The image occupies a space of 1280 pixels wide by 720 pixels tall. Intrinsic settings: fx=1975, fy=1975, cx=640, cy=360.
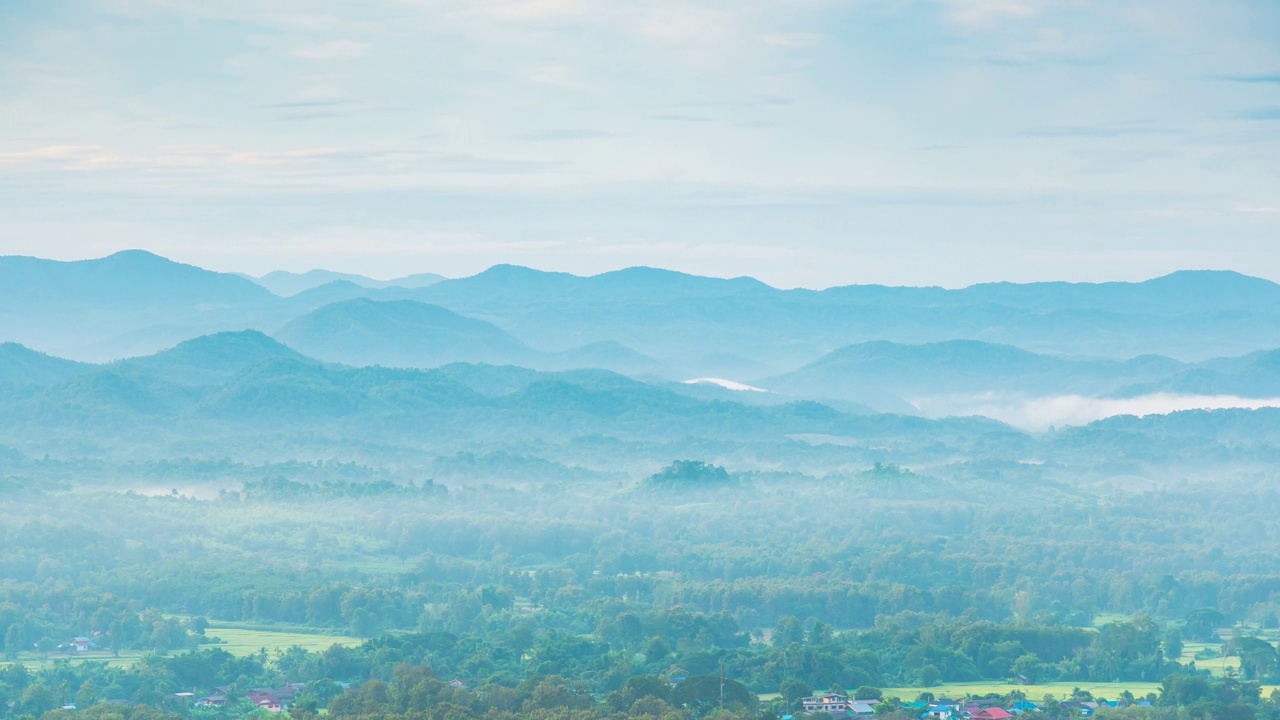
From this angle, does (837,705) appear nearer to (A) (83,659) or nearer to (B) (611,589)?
(A) (83,659)

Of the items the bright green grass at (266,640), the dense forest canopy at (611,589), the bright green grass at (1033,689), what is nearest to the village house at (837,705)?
the dense forest canopy at (611,589)

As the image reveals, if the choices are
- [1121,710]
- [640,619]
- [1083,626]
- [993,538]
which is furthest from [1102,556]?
[1121,710]

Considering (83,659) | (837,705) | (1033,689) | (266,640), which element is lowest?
(266,640)

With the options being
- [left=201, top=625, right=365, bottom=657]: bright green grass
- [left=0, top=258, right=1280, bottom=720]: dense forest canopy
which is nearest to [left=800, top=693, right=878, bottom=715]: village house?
[left=0, top=258, right=1280, bottom=720]: dense forest canopy

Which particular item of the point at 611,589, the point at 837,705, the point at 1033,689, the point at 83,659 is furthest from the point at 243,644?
the point at 1033,689

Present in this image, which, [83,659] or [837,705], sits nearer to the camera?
[837,705]

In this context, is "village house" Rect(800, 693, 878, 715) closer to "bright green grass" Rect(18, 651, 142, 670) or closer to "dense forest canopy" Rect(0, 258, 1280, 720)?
"dense forest canopy" Rect(0, 258, 1280, 720)

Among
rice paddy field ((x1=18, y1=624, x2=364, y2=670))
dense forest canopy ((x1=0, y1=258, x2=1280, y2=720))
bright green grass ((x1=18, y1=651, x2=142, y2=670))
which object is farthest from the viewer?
rice paddy field ((x1=18, y1=624, x2=364, y2=670))

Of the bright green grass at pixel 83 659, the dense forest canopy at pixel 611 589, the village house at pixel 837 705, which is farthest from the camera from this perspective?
the bright green grass at pixel 83 659

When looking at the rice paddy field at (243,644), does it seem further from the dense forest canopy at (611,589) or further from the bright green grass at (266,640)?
the dense forest canopy at (611,589)
